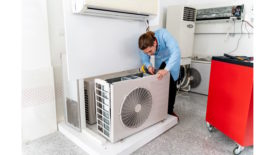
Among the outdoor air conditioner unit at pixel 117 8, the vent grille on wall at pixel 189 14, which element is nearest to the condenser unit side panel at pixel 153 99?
the outdoor air conditioner unit at pixel 117 8

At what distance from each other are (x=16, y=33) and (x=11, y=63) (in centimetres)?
9

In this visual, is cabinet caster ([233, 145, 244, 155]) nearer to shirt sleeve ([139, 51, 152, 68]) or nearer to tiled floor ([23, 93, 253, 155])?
tiled floor ([23, 93, 253, 155])

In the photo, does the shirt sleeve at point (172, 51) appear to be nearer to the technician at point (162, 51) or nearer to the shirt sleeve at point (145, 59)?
the technician at point (162, 51)

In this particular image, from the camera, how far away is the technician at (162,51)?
171cm

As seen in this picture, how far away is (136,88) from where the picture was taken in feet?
5.08

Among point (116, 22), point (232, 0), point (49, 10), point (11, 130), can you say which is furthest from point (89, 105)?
point (232, 0)

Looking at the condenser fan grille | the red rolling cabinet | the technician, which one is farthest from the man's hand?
the red rolling cabinet

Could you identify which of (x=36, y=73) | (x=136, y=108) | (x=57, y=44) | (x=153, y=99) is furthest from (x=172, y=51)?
(x=36, y=73)

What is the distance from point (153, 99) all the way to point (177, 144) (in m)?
0.49

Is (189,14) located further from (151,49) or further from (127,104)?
(127,104)

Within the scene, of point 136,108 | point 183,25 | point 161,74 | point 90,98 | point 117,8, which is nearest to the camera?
point 117,8

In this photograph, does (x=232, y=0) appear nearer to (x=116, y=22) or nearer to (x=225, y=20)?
(x=225, y=20)

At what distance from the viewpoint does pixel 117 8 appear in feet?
4.84

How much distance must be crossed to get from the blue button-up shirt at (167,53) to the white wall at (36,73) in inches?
39.5
